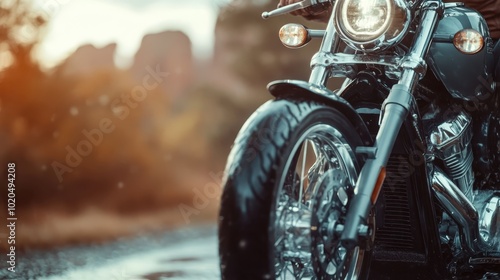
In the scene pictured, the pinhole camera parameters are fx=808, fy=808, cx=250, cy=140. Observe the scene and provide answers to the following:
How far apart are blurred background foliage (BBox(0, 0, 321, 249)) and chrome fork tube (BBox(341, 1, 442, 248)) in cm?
325

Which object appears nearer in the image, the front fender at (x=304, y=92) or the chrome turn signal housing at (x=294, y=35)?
the front fender at (x=304, y=92)

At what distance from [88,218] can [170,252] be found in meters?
0.72

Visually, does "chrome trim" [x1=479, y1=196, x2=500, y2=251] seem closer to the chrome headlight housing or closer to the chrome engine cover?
the chrome engine cover

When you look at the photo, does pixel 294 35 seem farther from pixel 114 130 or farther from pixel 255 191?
pixel 114 130

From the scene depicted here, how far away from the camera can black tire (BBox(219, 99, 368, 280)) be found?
2.10 m

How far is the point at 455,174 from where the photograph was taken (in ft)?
9.74

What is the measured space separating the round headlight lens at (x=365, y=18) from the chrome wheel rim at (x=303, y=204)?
36cm

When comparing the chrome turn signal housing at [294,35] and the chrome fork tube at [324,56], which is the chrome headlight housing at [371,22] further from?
the chrome turn signal housing at [294,35]

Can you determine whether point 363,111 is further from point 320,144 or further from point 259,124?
point 259,124

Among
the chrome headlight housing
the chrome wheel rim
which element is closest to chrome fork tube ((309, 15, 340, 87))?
the chrome headlight housing

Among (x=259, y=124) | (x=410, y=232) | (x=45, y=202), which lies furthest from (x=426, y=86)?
(x=45, y=202)

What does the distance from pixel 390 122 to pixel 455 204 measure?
20.4 inches

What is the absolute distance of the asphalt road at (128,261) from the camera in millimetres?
4395

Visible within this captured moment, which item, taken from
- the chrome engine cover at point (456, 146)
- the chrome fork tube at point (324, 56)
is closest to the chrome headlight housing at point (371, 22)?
the chrome fork tube at point (324, 56)
